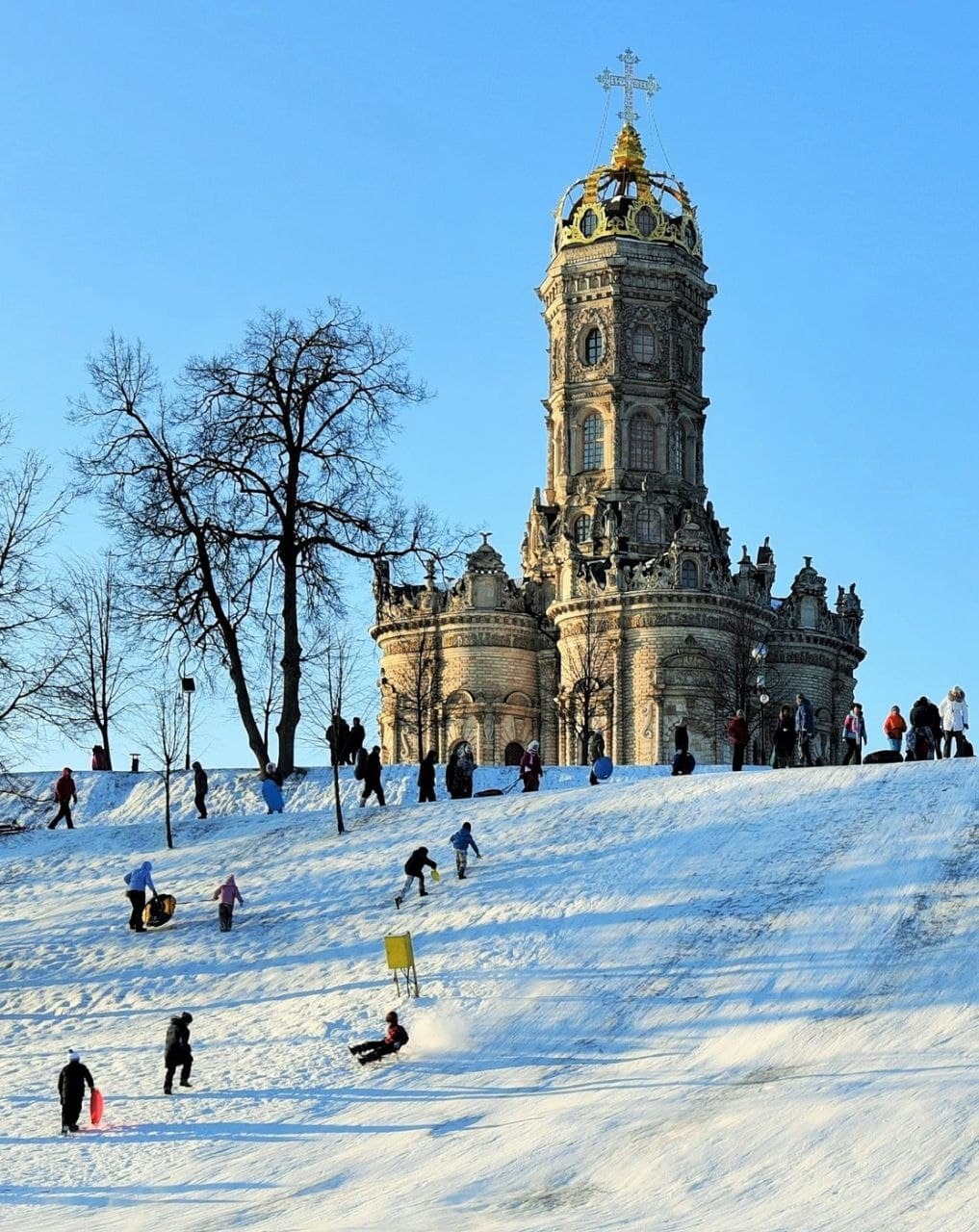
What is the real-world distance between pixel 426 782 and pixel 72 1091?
59.7 feet

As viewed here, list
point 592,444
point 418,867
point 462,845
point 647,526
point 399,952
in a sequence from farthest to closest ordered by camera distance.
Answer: point 592,444 → point 647,526 → point 462,845 → point 418,867 → point 399,952

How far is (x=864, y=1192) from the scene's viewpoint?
21469 mm

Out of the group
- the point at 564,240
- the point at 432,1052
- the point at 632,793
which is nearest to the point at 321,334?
the point at 632,793

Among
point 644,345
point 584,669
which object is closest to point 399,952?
point 584,669

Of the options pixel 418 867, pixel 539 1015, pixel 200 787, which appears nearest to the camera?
pixel 539 1015

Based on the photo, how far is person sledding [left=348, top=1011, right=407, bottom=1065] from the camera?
92.0 feet

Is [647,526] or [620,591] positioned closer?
[620,591]

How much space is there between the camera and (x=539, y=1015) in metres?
29.1

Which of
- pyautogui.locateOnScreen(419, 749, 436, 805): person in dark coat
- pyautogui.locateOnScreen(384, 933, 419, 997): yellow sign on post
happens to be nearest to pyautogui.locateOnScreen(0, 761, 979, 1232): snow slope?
pyautogui.locateOnScreen(384, 933, 419, 997): yellow sign on post

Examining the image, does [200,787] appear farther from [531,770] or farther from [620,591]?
[620,591]

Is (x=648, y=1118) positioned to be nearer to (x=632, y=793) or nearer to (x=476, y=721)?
(x=632, y=793)

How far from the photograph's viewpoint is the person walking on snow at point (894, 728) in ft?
137

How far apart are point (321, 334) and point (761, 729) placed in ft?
99.4

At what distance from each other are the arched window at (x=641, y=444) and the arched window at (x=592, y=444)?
1.22 meters
